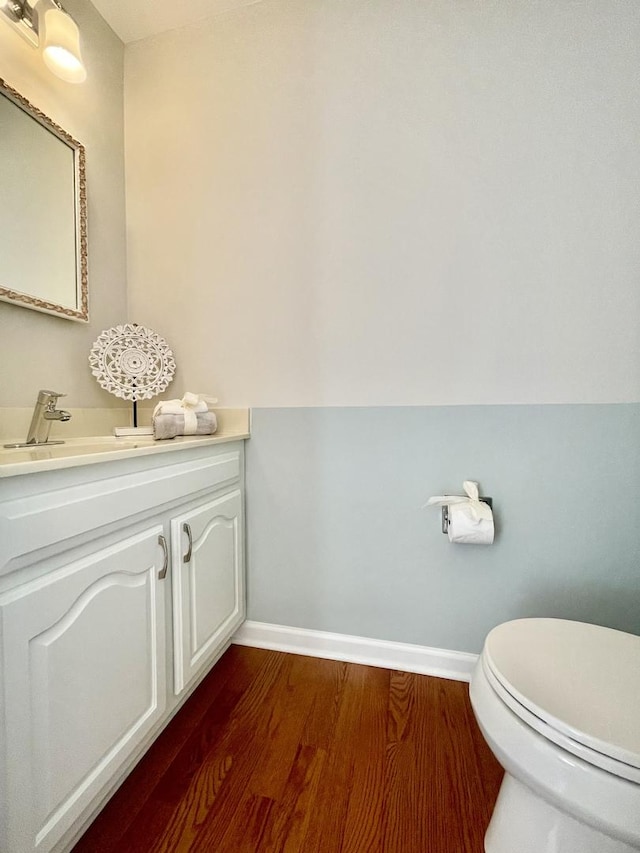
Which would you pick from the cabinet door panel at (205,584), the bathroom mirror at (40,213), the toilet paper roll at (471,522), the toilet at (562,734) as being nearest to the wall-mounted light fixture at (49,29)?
the bathroom mirror at (40,213)

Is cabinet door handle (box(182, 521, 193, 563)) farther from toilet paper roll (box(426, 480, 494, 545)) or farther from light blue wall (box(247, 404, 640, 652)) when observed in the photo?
toilet paper roll (box(426, 480, 494, 545))

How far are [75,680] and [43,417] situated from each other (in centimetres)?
69

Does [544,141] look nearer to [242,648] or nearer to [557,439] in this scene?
[557,439]

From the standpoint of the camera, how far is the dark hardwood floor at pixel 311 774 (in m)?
0.78

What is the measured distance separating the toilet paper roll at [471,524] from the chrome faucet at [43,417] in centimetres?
117

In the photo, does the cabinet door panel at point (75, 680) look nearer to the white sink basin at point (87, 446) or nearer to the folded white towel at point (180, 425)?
the white sink basin at point (87, 446)

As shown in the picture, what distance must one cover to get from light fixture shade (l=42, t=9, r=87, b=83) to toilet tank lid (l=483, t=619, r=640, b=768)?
2.00 meters

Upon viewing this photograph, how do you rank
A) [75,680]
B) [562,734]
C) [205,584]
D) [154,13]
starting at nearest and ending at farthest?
[562,734]
[75,680]
[205,584]
[154,13]

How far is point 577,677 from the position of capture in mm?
697

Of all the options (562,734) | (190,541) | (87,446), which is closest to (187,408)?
(87,446)

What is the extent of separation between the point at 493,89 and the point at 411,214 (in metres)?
0.45

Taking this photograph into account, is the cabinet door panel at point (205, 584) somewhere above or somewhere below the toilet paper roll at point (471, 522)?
below

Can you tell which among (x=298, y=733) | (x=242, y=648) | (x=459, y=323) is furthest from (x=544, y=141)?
(x=242, y=648)

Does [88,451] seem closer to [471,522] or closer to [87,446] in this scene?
[87,446]
